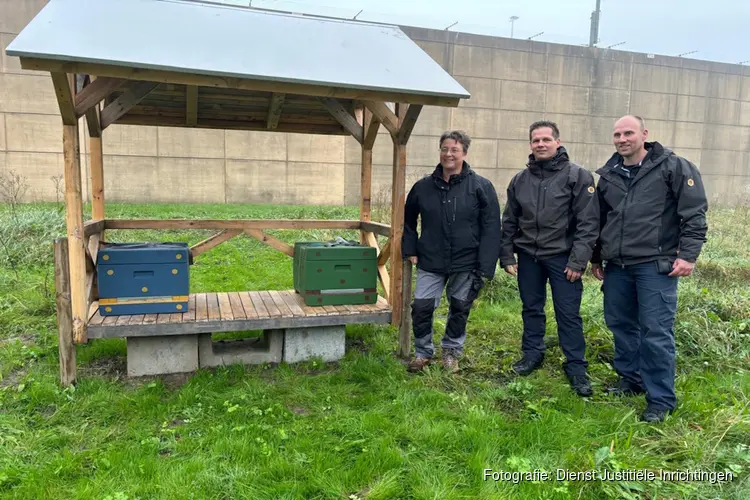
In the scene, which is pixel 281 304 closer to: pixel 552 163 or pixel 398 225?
pixel 398 225

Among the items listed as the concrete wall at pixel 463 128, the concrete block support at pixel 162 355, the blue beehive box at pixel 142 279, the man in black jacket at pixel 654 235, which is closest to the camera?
the man in black jacket at pixel 654 235

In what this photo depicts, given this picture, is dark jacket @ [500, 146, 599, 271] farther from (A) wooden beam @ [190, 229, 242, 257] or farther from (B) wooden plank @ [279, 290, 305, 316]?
(A) wooden beam @ [190, 229, 242, 257]

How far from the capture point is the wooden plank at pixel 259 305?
462 centimetres

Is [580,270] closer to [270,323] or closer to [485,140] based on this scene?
[270,323]

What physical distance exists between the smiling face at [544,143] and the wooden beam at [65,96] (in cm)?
364

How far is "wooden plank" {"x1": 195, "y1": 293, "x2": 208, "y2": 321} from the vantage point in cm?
444

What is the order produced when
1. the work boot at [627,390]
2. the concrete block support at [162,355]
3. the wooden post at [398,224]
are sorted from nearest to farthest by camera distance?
the work boot at [627,390] < the concrete block support at [162,355] < the wooden post at [398,224]

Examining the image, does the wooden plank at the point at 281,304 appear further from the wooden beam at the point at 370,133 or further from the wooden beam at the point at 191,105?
the wooden beam at the point at 191,105

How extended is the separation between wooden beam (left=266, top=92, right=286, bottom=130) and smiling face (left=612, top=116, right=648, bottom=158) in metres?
3.39

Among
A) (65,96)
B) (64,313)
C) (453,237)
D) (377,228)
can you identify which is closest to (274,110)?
(377,228)

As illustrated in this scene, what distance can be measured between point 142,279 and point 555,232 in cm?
352

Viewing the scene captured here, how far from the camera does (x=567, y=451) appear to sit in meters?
3.26

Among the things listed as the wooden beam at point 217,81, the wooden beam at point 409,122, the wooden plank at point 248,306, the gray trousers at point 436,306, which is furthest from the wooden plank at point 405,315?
the wooden beam at point 217,81

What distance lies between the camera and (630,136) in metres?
3.69
